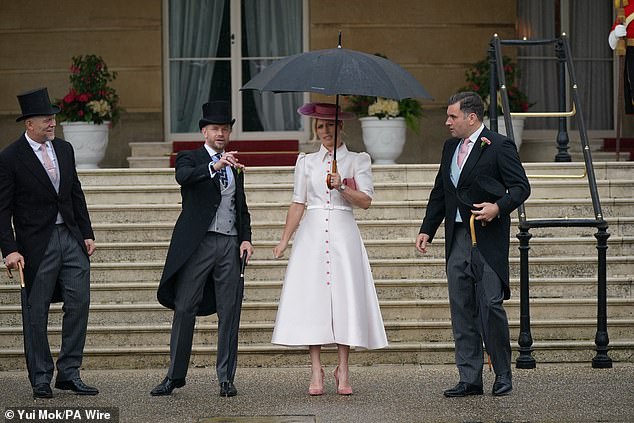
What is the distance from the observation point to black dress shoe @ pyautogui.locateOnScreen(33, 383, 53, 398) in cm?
879

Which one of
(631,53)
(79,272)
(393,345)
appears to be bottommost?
(393,345)

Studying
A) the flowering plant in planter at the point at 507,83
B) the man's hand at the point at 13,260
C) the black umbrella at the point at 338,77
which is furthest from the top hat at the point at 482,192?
the flowering plant in planter at the point at 507,83

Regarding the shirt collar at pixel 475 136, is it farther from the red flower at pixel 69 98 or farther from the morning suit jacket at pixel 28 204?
the red flower at pixel 69 98

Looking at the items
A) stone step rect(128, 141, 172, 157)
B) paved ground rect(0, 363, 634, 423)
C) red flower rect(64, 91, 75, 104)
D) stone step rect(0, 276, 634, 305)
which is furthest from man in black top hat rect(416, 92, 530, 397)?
stone step rect(128, 141, 172, 157)

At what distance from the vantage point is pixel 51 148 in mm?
9109

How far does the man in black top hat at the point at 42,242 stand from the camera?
8.88m

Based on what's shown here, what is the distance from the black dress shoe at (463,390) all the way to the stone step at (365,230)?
2788 millimetres

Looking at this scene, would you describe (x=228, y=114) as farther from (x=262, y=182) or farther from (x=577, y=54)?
(x=577, y=54)

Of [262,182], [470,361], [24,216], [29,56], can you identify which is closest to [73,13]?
[29,56]

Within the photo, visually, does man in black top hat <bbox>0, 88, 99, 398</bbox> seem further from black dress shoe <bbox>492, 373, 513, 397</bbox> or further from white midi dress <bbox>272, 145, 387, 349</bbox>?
black dress shoe <bbox>492, 373, 513, 397</bbox>

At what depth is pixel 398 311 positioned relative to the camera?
420 inches

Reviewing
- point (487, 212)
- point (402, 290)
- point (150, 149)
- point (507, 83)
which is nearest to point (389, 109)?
point (507, 83)

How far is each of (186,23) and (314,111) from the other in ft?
22.9

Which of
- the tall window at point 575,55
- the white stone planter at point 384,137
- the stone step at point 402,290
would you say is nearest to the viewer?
the stone step at point 402,290
